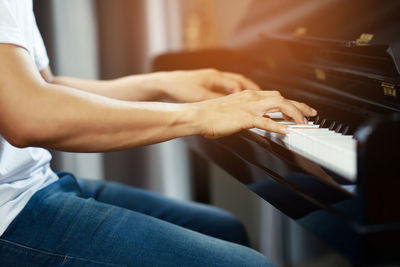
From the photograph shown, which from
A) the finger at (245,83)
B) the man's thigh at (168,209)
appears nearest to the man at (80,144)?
the man's thigh at (168,209)

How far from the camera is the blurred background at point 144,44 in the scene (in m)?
1.83

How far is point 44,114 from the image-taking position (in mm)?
739

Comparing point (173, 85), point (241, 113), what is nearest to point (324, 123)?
point (241, 113)

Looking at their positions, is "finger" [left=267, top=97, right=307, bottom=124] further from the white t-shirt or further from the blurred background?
the blurred background

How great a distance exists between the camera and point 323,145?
68cm

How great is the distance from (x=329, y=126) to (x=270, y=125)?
0.10m

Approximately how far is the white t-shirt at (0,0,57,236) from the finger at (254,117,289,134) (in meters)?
0.37

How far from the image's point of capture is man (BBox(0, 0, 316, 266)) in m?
0.75

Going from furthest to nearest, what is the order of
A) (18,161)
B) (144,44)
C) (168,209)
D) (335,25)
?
(144,44) → (335,25) → (168,209) → (18,161)

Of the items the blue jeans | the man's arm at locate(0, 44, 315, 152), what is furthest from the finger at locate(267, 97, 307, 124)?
the blue jeans

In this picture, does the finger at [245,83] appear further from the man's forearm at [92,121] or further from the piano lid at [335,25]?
the man's forearm at [92,121]

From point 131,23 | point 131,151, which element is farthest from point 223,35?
point 131,151

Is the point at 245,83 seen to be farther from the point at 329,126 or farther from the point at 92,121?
the point at 92,121

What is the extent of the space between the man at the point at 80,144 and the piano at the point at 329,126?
0.09 meters
